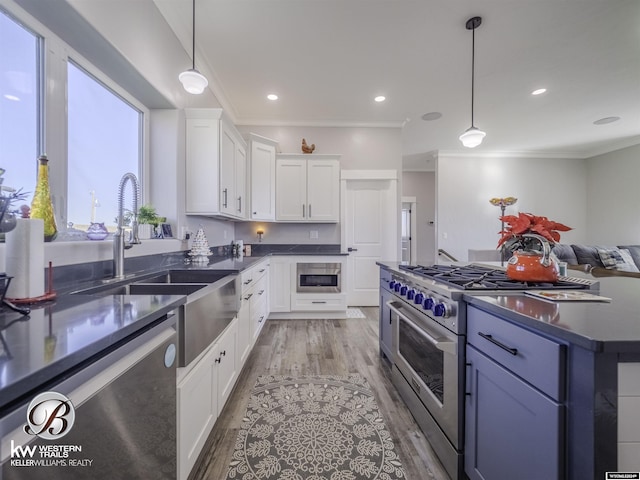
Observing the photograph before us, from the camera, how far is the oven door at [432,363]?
3.82 ft

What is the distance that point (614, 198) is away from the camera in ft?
17.1

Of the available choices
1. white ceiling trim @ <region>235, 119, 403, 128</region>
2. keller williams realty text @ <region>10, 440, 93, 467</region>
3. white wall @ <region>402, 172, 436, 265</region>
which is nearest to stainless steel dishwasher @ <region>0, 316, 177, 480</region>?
keller williams realty text @ <region>10, 440, 93, 467</region>

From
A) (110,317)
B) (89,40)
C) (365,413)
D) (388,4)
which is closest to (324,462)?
(365,413)

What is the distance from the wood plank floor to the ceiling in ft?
9.47

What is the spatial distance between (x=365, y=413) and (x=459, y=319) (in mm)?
977

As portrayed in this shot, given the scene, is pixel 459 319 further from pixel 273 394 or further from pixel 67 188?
pixel 67 188

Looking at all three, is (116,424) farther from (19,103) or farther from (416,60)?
(416,60)

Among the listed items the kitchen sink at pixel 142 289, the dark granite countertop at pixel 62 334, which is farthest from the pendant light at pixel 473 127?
the dark granite countertop at pixel 62 334

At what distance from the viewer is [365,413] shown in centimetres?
168

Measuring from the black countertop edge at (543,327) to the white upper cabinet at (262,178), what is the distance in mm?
2980

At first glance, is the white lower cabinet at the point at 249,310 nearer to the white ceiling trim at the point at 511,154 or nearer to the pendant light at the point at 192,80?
the pendant light at the point at 192,80

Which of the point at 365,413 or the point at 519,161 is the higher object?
the point at 519,161

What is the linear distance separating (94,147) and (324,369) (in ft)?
7.51

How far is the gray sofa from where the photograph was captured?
14.3 ft
